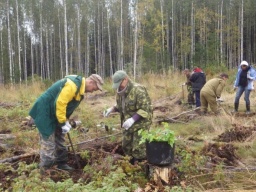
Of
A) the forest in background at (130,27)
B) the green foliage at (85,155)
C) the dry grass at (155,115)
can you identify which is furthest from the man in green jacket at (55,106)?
the forest in background at (130,27)

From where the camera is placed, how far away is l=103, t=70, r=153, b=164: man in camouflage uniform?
4391 millimetres

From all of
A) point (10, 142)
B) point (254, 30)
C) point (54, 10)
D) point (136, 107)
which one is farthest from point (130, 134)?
point (254, 30)

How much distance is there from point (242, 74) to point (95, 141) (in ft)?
17.3

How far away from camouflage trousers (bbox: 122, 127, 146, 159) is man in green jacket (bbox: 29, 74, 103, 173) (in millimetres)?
874

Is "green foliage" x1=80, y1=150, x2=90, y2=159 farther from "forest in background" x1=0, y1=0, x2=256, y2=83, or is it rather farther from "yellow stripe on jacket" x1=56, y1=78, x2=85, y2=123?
"forest in background" x1=0, y1=0, x2=256, y2=83

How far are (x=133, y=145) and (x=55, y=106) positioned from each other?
127 centimetres

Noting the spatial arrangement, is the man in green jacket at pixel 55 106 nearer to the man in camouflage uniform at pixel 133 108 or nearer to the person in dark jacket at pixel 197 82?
the man in camouflage uniform at pixel 133 108

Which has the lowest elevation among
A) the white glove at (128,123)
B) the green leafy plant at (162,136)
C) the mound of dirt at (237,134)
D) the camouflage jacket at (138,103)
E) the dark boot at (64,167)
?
the dark boot at (64,167)

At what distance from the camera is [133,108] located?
4.55 metres

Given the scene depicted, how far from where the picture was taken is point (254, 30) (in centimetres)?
3100

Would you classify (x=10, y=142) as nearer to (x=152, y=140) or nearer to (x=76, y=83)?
(x=76, y=83)

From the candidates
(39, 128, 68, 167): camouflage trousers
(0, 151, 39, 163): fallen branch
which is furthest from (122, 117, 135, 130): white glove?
(0, 151, 39, 163): fallen branch

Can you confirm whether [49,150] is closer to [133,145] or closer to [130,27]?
[133,145]

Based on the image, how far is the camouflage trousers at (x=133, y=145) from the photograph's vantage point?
4555 millimetres
